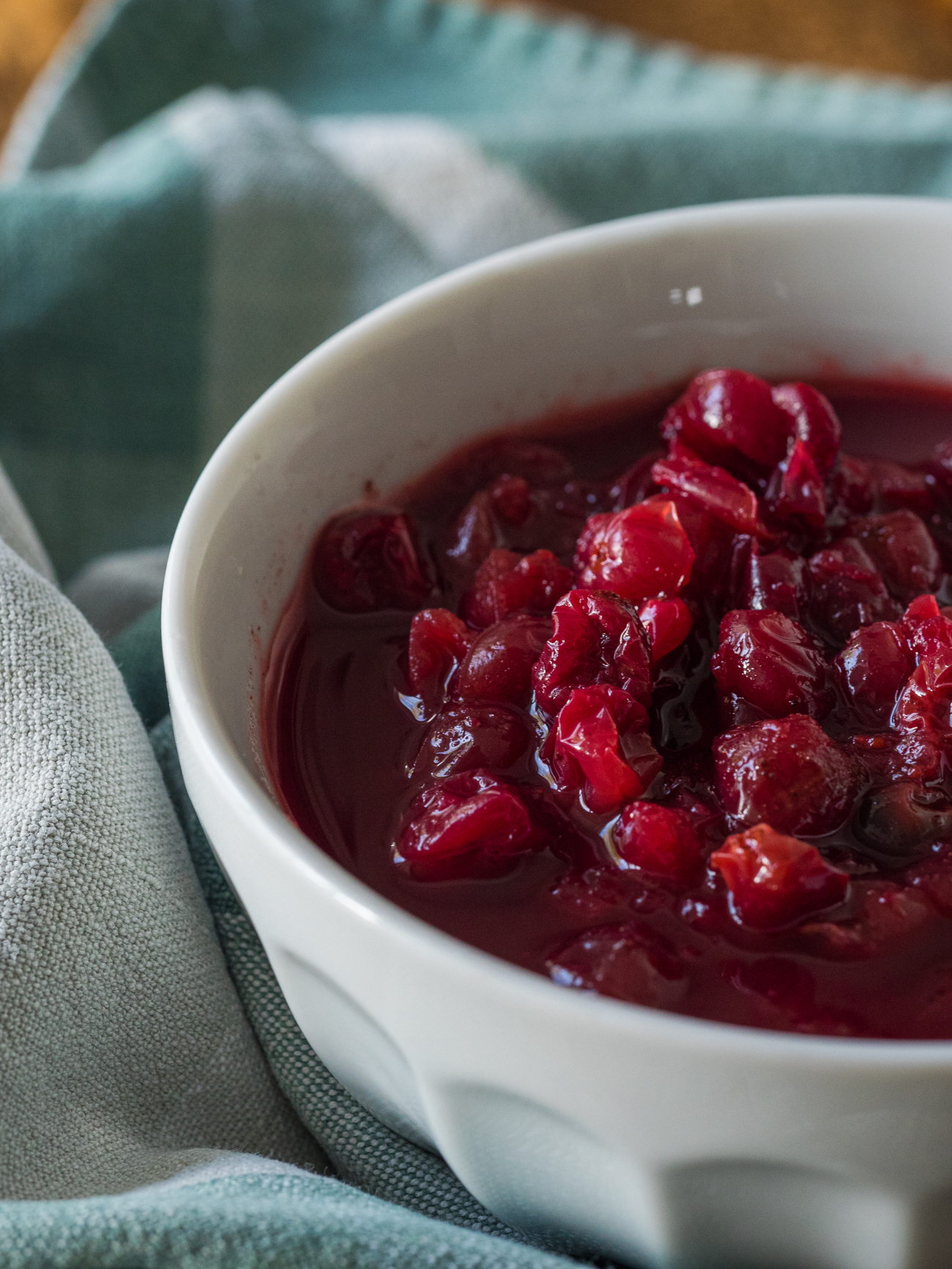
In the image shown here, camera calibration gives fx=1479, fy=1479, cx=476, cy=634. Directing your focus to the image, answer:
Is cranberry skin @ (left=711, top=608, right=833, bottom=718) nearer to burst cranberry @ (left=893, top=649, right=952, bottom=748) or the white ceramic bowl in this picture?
burst cranberry @ (left=893, top=649, right=952, bottom=748)

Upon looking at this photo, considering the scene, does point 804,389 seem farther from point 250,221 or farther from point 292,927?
point 250,221

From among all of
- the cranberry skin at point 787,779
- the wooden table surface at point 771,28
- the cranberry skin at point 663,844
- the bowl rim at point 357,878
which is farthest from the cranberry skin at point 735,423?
the wooden table surface at point 771,28

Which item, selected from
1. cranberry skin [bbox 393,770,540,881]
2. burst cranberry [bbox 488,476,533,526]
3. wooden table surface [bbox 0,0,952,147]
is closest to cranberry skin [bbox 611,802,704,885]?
cranberry skin [bbox 393,770,540,881]

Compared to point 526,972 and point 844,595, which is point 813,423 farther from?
point 526,972

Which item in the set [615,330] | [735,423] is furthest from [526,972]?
[615,330]

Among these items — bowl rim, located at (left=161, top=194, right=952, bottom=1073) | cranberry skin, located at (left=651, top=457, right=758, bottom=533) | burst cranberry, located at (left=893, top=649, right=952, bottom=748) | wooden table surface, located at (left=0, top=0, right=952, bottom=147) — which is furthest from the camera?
wooden table surface, located at (left=0, top=0, right=952, bottom=147)
